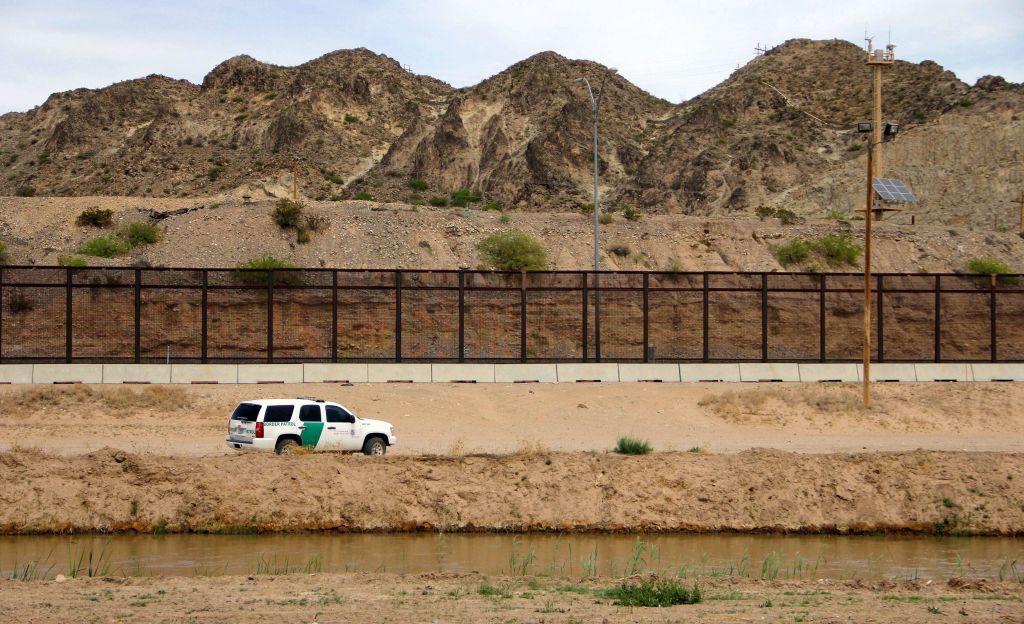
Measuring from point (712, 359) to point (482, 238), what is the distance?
30.8 metres

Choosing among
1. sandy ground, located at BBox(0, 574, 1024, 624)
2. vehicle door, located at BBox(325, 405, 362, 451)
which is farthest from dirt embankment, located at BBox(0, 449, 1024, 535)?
sandy ground, located at BBox(0, 574, 1024, 624)

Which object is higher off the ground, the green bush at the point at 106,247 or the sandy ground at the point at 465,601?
the green bush at the point at 106,247

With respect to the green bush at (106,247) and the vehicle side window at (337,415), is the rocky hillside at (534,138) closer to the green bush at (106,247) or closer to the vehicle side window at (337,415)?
the green bush at (106,247)

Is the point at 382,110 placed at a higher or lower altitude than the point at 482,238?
higher

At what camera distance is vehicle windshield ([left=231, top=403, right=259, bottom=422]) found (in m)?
24.4

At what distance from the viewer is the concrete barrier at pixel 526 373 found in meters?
36.1

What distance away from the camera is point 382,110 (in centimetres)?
12100

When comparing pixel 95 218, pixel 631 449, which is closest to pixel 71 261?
pixel 95 218

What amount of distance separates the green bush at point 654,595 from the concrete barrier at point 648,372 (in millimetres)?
22396

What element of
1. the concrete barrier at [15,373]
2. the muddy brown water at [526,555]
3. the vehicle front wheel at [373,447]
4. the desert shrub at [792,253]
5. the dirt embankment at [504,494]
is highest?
the desert shrub at [792,253]

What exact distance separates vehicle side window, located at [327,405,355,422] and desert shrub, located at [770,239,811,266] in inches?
1883

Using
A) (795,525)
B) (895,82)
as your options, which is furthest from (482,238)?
(895,82)

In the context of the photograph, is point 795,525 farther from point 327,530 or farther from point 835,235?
point 835,235

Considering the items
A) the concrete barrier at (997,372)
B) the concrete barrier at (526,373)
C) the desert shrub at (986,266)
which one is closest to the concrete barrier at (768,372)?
the concrete barrier at (526,373)
